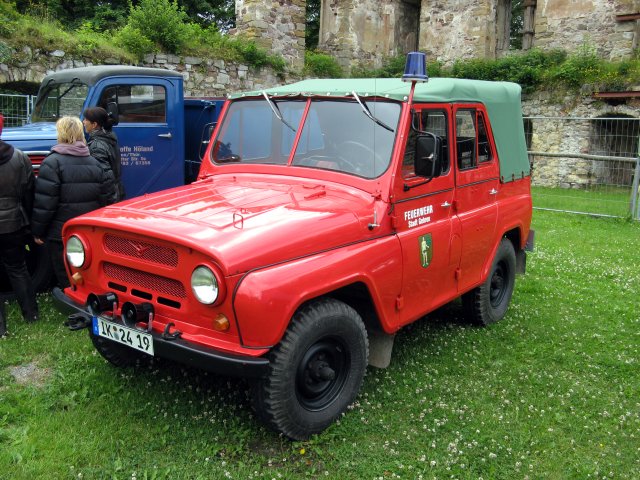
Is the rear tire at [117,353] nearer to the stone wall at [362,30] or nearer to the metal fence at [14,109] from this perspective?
the metal fence at [14,109]

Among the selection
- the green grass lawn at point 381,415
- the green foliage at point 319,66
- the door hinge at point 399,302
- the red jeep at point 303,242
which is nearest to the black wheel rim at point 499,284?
the green grass lawn at point 381,415

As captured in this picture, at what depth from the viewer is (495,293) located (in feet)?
19.7

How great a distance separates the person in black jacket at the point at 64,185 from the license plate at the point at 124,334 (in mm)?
1813

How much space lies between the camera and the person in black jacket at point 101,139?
593cm

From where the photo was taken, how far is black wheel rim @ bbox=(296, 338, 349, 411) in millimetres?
3582

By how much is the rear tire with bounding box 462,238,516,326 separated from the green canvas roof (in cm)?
77

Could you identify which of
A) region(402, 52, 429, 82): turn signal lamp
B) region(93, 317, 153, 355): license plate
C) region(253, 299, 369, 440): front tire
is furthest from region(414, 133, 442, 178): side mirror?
region(93, 317, 153, 355): license plate

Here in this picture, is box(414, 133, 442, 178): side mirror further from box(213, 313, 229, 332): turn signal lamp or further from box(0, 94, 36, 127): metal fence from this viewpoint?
box(0, 94, 36, 127): metal fence

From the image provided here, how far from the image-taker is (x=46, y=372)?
453 centimetres

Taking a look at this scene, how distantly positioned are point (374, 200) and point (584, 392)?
2.21 m


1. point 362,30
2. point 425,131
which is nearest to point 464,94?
point 425,131

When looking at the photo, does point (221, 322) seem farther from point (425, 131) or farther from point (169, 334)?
point (425, 131)

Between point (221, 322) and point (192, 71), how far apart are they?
12.5m

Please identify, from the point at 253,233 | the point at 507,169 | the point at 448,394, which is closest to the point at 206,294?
the point at 253,233
